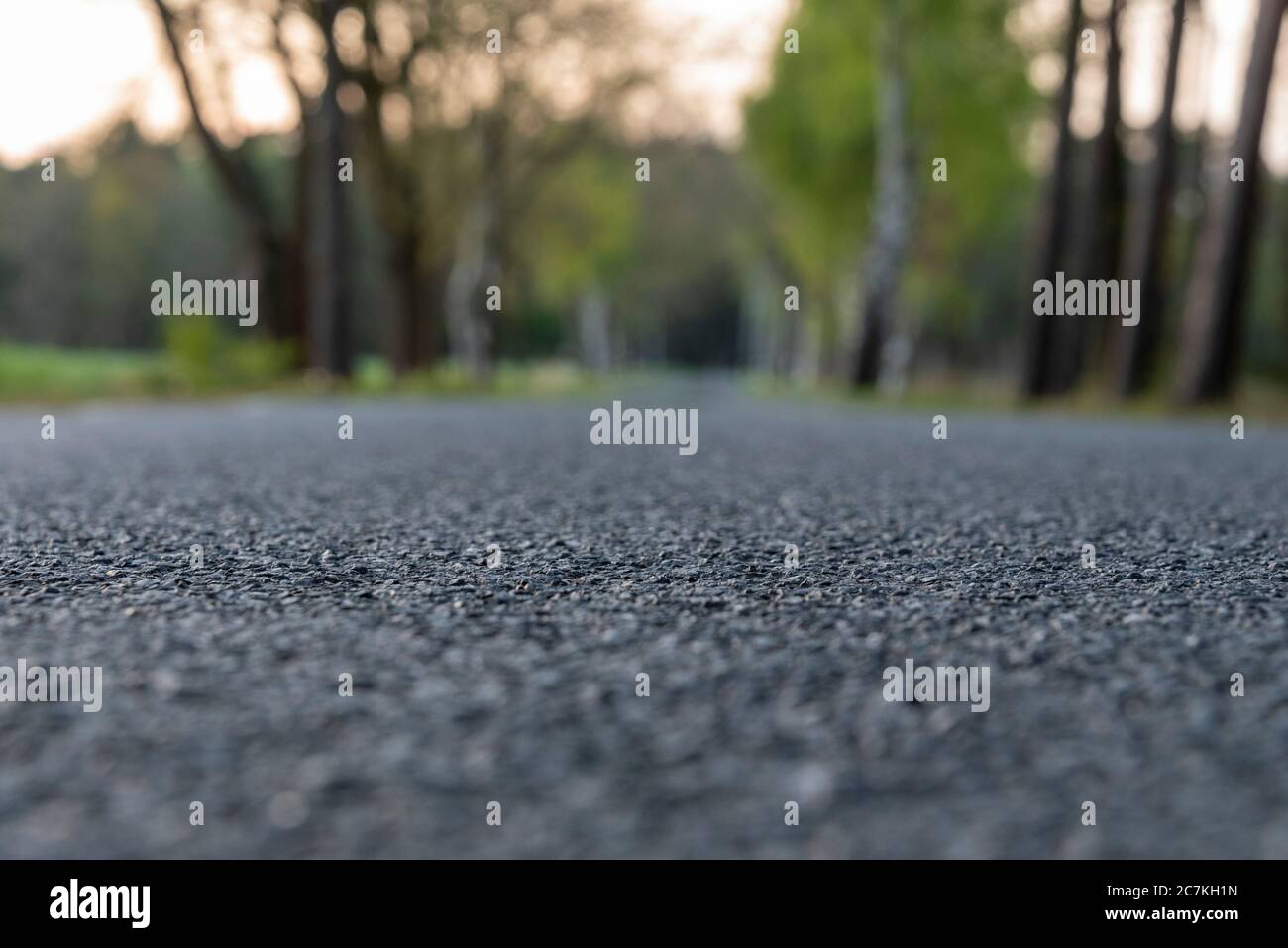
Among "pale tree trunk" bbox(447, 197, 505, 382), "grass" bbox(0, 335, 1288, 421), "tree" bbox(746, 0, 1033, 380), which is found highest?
"tree" bbox(746, 0, 1033, 380)

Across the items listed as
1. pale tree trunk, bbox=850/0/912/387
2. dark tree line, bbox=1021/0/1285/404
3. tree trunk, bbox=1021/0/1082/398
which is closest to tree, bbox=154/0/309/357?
pale tree trunk, bbox=850/0/912/387

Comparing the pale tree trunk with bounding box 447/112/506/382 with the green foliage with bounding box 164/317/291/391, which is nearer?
the green foliage with bounding box 164/317/291/391

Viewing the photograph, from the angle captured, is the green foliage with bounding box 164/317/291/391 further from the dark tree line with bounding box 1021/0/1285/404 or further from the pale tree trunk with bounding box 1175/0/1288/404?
the pale tree trunk with bounding box 1175/0/1288/404

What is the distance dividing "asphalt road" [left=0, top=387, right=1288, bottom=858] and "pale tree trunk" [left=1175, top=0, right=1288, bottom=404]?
10779 mm

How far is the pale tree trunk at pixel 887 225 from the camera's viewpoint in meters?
23.4

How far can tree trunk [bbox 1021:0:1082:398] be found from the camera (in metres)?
20.6

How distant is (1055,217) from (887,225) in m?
3.75

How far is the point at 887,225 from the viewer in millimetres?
23703

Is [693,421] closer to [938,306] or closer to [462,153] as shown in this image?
[462,153]

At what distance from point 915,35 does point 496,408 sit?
11886 mm

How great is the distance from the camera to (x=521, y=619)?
3.67 meters

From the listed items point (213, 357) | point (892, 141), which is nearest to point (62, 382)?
point (213, 357)

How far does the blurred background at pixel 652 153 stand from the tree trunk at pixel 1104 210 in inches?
3.0

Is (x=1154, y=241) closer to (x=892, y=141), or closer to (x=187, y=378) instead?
(x=892, y=141)
